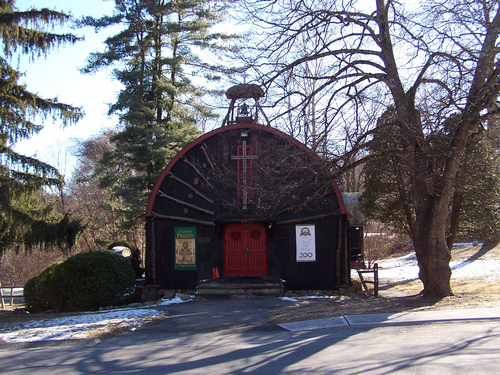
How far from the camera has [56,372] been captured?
7594mm

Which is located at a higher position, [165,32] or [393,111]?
[165,32]

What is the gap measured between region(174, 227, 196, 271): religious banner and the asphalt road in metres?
7.44

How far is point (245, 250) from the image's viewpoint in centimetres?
1862

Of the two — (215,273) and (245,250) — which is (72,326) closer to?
(215,273)

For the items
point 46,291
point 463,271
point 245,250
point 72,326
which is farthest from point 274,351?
point 463,271

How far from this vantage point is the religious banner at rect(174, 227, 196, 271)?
1855 centimetres

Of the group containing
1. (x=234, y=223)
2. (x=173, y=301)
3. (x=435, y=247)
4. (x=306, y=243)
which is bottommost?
(x=173, y=301)

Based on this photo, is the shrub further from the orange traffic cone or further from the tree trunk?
the tree trunk

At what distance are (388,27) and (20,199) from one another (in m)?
12.4

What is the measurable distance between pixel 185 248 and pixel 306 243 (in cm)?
472

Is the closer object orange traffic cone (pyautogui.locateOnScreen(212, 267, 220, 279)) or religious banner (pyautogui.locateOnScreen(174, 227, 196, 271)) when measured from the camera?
orange traffic cone (pyautogui.locateOnScreen(212, 267, 220, 279))

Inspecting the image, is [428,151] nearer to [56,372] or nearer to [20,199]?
[56,372]

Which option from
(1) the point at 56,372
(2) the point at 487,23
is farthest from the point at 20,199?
(2) the point at 487,23

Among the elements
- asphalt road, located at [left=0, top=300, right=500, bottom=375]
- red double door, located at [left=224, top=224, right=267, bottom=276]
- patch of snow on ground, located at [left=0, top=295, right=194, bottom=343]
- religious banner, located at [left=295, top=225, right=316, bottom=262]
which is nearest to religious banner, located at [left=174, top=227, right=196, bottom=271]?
red double door, located at [left=224, top=224, right=267, bottom=276]
